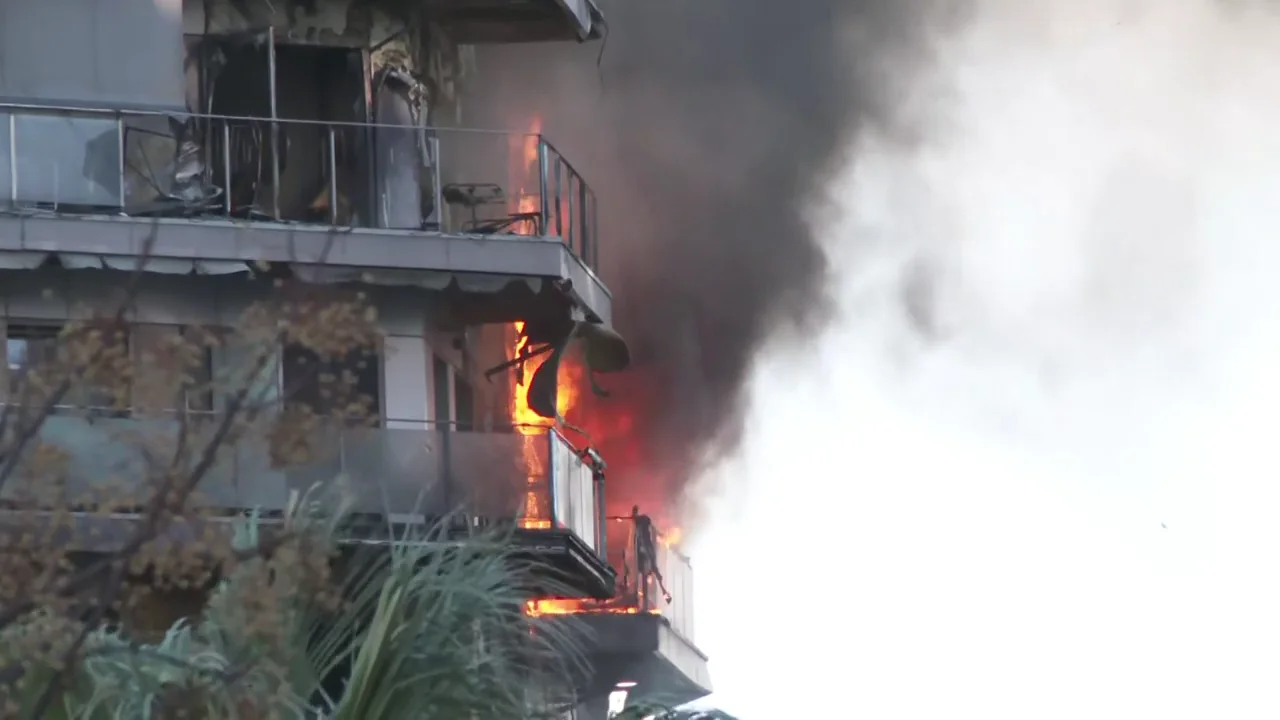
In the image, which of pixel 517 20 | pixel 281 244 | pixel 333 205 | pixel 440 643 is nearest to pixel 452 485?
pixel 281 244

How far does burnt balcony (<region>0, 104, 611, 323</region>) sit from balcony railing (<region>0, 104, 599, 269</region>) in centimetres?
1

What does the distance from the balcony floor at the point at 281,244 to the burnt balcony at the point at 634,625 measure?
13.4 ft

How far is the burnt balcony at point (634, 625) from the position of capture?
31.1 metres

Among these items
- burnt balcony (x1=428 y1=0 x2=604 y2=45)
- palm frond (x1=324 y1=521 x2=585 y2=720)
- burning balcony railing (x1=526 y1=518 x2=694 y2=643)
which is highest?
burnt balcony (x1=428 y1=0 x2=604 y2=45)

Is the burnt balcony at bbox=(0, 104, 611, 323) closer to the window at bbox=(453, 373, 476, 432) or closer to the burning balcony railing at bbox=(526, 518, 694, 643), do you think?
the window at bbox=(453, 373, 476, 432)

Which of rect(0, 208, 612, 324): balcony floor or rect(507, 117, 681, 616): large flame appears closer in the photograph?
rect(0, 208, 612, 324): balcony floor

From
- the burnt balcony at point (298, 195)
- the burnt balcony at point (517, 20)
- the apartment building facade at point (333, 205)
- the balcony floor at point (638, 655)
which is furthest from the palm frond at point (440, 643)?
the balcony floor at point (638, 655)

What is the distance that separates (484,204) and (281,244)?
3745mm

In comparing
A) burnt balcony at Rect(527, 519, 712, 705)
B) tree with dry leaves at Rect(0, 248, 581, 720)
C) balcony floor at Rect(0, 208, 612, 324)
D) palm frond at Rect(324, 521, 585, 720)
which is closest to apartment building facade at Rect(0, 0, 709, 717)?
balcony floor at Rect(0, 208, 612, 324)

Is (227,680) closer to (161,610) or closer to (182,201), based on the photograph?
(161,610)

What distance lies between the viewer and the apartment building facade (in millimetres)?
25734

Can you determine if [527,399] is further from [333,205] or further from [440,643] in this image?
[440,643]

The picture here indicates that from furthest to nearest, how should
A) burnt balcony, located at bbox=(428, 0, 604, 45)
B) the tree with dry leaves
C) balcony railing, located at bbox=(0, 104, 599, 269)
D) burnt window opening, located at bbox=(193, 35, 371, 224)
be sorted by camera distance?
burnt balcony, located at bbox=(428, 0, 604, 45) → burnt window opening, located at bbox=(193, 35, 371, 224) → balcony railing, located at bbox=(0, 104, 599, 269) → the tree with dry leaves

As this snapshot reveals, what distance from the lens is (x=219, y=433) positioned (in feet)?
38.7
